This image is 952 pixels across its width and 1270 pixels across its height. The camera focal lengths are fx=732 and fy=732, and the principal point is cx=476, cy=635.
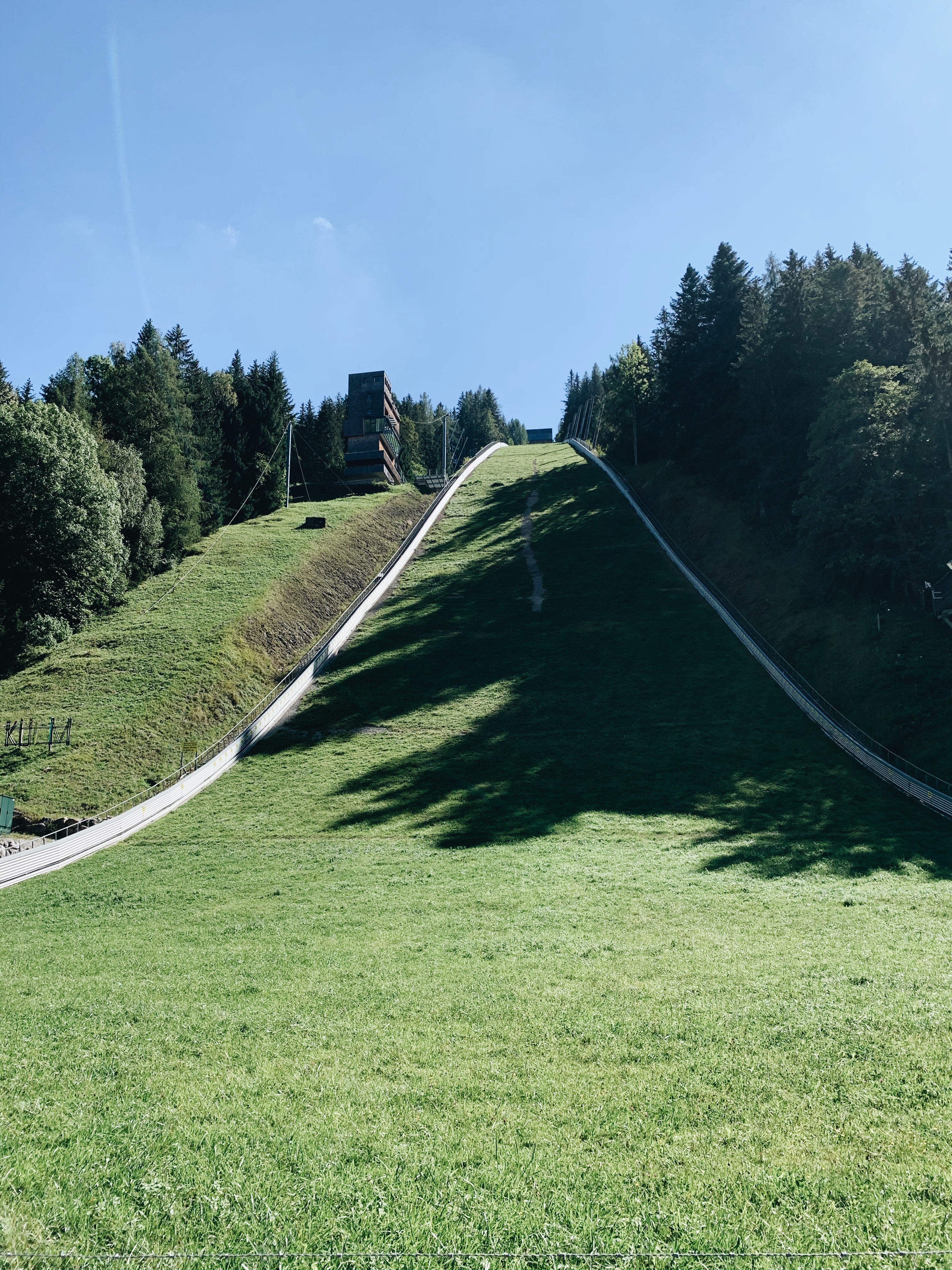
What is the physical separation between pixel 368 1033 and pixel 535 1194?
13.2 feet

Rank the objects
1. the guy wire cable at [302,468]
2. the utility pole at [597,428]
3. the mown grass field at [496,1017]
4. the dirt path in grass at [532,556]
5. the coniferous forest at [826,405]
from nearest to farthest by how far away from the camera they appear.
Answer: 1. the mown grass field at [496,1017]
2. the coniferous forest at [826,405]
3. the dirt path in grass at [532,556]
4. the guy wire cable at [302,468]
5. the utility pole at [597,428]

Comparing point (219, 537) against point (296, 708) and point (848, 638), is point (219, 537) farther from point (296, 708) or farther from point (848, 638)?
point (848, 638)

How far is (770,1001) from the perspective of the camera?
10367 millimetres

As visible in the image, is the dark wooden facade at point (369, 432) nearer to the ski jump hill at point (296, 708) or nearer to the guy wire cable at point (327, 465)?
the guy wire cable at point (327, 465)

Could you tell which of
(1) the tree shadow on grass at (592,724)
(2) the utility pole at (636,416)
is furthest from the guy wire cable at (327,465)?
(1) the tree shadow on grass at (592,724)

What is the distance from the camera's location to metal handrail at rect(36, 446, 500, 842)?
2566cm

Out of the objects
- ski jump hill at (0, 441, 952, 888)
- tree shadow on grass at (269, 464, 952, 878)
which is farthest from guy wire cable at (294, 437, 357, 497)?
tree shadow on grass at (269, 464, 952, 878)

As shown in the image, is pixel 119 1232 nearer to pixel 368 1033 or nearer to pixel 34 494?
pixel 368 1033

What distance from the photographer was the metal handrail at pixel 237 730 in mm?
25656

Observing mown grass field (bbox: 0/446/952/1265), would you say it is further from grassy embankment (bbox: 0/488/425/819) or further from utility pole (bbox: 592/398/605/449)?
utility pole (bbox: 592/398/605/449)

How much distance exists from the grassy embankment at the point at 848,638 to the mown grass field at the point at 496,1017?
175 inches

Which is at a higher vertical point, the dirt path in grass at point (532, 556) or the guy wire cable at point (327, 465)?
the guy wire cable at point (327, 465)

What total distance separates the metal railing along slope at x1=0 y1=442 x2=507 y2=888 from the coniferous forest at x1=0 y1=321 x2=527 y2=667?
1329cm

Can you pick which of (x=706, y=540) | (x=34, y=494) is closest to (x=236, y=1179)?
(x=34, y=494)
